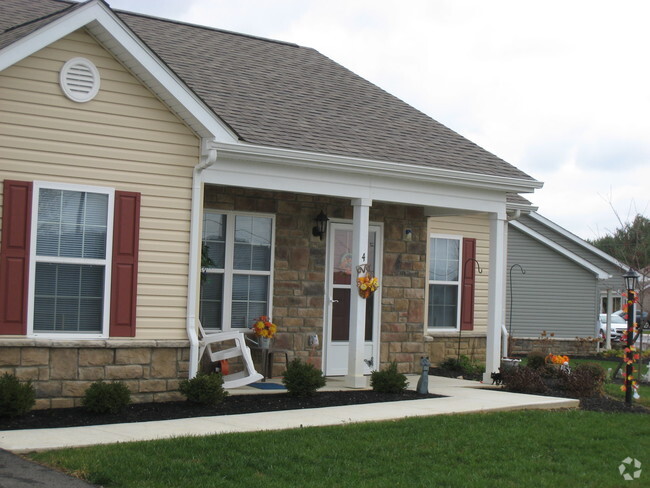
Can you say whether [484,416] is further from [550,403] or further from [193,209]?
[193,209]

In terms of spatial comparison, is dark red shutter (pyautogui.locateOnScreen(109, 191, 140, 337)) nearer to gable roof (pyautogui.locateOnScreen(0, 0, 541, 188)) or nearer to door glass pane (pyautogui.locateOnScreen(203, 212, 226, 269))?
gable roof (pyautogui.locateOnScreen(0, 0, 541, 188))

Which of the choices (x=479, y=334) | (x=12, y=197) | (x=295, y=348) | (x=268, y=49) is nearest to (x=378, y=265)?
(x=295, y=348)

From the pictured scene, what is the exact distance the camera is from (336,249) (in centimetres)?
1337

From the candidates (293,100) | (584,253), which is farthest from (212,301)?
(584,253)

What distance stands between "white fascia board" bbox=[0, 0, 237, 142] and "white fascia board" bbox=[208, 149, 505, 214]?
68 centimetres

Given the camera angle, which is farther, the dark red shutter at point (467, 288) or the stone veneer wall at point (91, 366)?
the dark red shutter at point (467, 288)

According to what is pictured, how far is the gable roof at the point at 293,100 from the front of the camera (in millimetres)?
12125

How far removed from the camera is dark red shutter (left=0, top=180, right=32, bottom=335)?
920 centimetres

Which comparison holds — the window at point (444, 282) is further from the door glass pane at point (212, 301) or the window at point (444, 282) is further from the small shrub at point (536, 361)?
the door glass pane at point (212, 301)

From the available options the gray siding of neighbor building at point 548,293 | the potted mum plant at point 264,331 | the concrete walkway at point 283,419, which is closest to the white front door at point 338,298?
the concrete walkway at point 283,419

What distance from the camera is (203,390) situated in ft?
32.2

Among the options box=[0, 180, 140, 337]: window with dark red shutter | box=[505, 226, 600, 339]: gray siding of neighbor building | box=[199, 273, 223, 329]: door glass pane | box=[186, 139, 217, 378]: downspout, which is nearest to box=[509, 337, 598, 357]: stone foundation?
box=[505, 226, 600, 339]: gray siding of neighbor building

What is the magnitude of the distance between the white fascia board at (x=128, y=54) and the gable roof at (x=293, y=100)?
0.73m

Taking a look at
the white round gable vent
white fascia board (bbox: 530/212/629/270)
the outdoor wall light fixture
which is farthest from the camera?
white fascia board (bbox: 530/212/629/270)
